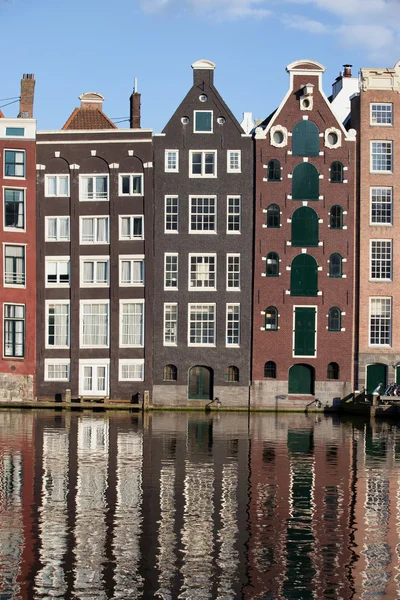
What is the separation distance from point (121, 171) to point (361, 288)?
736 inches

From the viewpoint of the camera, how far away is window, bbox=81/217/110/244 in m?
74.0

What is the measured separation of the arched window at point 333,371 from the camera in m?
73.7

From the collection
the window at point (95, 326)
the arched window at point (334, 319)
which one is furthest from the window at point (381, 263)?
the window at point (95, 326)

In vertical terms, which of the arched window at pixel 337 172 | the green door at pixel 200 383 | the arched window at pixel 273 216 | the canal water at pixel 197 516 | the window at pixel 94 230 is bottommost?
the canal water at pixel 197 516

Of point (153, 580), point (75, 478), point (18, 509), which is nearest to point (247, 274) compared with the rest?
point (75, 478)

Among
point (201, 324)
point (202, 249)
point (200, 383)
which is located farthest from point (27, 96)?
point (200, 383)

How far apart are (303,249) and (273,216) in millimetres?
3119

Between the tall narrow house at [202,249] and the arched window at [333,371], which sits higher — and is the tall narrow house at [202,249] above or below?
above

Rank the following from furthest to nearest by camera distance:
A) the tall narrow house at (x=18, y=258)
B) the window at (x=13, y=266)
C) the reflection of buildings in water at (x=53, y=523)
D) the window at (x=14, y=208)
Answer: the window at (x=14, y=208)
the window at (x=13, y=266)
the tall narrow house at (x=18, y=258)
the reflection of buildings in water at (x=53, y=523)

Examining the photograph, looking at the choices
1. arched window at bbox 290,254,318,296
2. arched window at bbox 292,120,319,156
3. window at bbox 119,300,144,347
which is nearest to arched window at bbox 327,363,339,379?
arched window at bbox 290,254,318,296

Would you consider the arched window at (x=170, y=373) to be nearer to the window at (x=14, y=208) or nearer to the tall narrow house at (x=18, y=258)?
the tall narrow house at (x=18, y=258)

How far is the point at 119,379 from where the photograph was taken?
73.6 meters

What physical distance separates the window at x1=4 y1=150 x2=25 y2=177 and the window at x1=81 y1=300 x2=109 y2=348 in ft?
33.4

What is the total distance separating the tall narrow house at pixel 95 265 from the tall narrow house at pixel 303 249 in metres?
8.08
